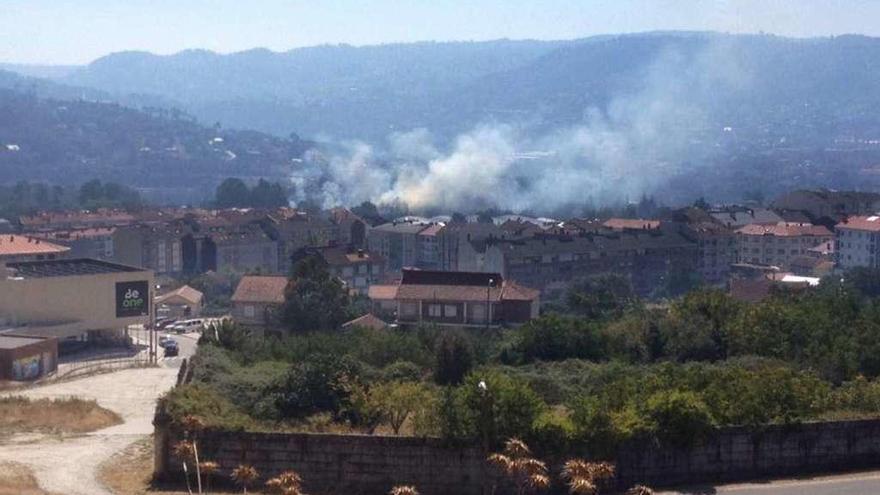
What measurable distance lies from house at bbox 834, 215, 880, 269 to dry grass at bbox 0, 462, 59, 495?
96.2 ft

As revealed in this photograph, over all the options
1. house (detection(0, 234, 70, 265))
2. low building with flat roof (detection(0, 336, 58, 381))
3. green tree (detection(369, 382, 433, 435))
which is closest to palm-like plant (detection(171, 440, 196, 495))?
green tree (detection(369, 382, 433, 435))

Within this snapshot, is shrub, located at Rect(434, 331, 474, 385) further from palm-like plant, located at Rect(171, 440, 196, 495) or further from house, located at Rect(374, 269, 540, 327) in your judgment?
house, located at Rect(374, 269, 540, 327)

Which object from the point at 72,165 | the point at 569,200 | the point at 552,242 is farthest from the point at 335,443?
the point at 72,165

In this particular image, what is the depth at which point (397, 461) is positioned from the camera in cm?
994

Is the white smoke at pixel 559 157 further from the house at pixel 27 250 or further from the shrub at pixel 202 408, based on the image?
the shrub at pixel 202 408

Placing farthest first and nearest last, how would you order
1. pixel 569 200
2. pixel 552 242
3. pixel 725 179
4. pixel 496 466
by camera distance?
pixel 725 179, pixel 569 200, pixel 552 242, pixel 496 466

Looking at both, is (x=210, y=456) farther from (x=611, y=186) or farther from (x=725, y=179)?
(x=725, y=179)

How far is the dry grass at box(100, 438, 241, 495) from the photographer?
32.8 feet

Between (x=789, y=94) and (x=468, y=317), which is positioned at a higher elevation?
(x=789, y=94)

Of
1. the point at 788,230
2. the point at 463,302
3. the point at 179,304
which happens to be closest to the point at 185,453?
the point at 463,302

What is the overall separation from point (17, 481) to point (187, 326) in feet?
54.8

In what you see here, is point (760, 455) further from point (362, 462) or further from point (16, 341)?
point (16, 341)

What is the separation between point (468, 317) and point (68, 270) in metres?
6.89

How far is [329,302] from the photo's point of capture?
22.0 m
